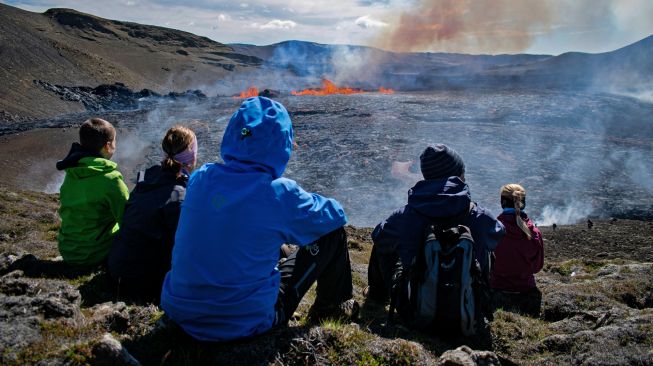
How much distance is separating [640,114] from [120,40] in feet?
236

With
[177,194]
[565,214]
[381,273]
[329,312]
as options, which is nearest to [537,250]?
[381,273]

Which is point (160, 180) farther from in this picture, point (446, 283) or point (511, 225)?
point (511, 225)

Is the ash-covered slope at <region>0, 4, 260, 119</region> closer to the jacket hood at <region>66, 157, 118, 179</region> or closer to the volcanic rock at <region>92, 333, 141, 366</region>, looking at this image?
the jacket hood at <region>66, 157, 118, 179</region>

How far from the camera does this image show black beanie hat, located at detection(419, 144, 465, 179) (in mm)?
4301

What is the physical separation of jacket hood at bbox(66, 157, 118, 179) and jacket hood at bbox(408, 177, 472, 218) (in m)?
2.91

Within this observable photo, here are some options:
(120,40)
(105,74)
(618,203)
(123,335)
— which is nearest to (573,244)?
(618,203)

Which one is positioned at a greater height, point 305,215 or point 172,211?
point 305,215

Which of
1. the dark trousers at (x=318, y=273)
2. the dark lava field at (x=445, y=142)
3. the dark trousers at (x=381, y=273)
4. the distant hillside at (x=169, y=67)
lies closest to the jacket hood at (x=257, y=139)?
the dark trousers at (x=318, y=273)

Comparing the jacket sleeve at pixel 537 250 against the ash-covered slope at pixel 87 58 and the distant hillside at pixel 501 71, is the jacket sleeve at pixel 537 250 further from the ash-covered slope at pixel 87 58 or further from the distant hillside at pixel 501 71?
the distant hillside at pixel 501 71

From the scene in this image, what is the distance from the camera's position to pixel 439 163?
4.31m

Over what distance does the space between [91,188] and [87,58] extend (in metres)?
54.2

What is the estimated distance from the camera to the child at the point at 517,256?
5.48 m

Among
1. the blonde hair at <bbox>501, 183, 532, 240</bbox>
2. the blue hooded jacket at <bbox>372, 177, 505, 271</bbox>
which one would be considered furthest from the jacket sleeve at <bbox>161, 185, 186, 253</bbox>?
the blonde hair at <bbox>501, 183, 532, 240</bbox>

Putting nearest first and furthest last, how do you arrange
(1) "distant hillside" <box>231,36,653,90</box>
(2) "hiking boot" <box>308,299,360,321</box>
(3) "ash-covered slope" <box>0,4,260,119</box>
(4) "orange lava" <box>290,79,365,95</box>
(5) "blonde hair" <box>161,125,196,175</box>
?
1. (2) "hiking boot" <box>308,299,360,321</box>
2. (5) "blonde hair" <box>161,125,196,175</box>
3. (3) "ash-covered slope" <box>0,4,260,119</box>
4. (4) "orange lava" <box>290,79,365,95</box>
5. (1) "distant hillside" <box>231,36,653,90</box>
